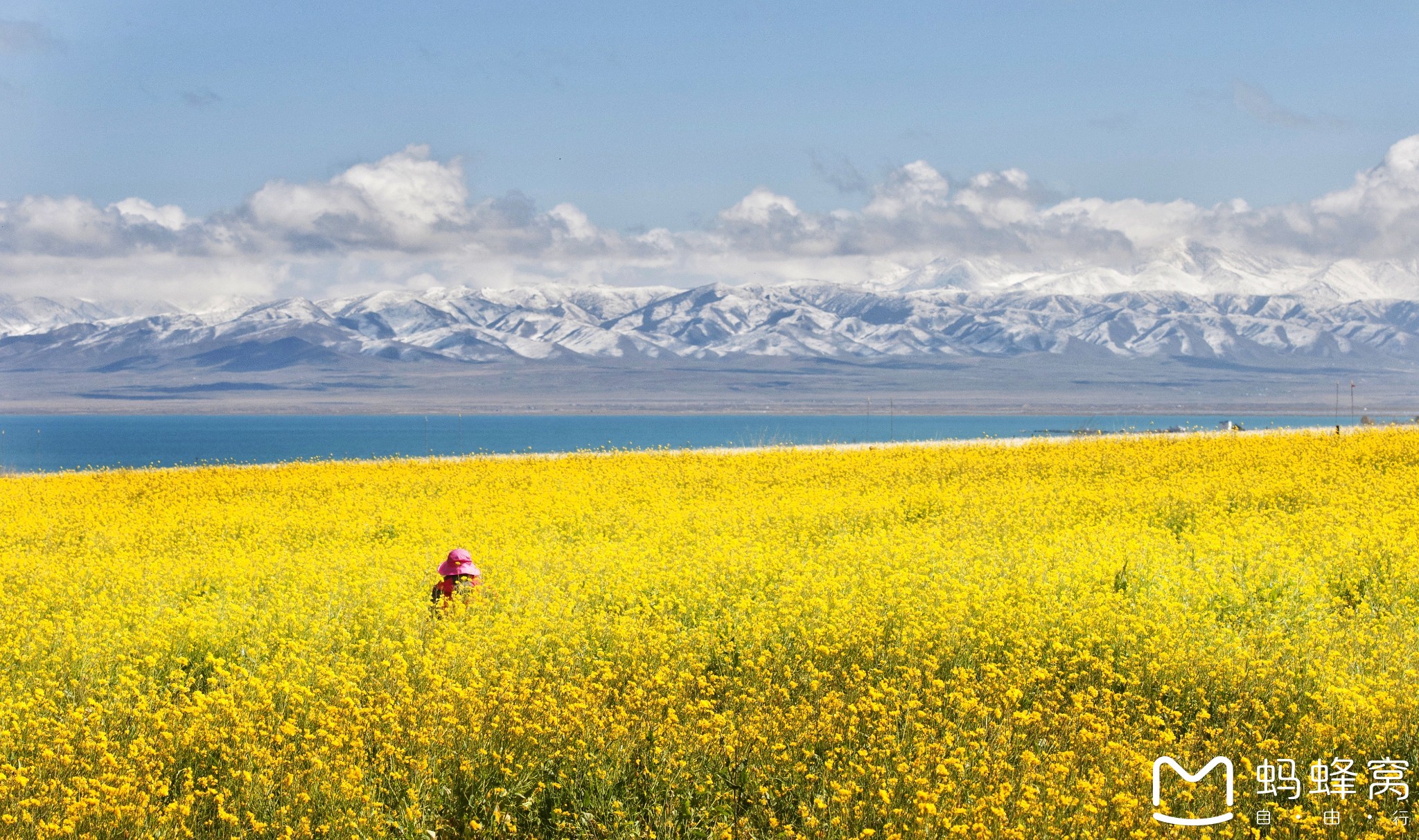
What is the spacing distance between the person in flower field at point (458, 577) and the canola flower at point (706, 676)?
0.24 m

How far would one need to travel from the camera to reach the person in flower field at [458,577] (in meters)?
10.9

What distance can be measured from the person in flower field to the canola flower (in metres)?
0.24

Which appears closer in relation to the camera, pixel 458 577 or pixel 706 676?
pixel 706 676

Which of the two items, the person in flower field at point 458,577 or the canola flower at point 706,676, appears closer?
the canola flower at point 706,676

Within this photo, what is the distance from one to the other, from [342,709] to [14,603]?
520 cm

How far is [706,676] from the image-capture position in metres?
8.80

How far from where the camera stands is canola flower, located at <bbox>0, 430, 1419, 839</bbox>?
6746mm

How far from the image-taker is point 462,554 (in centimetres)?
1103

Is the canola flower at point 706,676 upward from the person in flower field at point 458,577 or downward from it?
downward

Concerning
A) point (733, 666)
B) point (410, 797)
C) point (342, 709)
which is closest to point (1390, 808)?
point (733, 666)

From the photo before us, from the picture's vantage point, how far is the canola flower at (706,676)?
6.75 metres

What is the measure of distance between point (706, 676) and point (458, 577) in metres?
3.10

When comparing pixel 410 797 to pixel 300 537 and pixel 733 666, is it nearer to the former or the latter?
pixel 733 666

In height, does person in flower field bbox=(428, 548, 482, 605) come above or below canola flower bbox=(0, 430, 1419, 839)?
above
